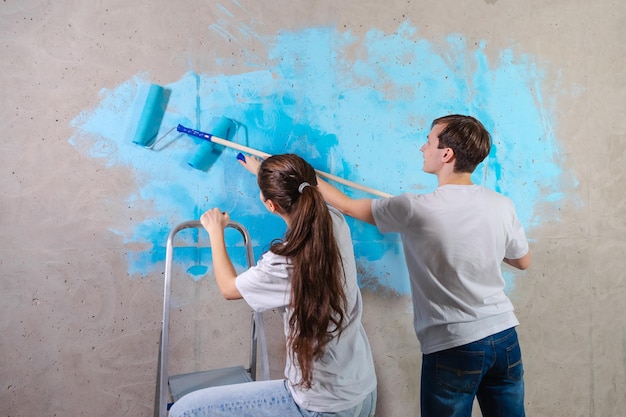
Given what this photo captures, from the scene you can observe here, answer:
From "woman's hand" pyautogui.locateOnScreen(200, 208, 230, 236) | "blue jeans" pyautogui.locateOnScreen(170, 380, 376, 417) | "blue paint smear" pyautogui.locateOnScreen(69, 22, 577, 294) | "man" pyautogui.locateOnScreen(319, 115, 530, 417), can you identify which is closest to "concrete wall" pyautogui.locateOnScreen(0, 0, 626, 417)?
"blue paint smear" pyautogui.locateOnScreen(69, 22, 577, 294)

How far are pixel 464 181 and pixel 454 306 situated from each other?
372 millimetres

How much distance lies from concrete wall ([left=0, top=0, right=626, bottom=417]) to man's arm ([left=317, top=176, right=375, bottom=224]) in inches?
6.9

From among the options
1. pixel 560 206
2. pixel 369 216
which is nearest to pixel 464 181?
pixel 369 216

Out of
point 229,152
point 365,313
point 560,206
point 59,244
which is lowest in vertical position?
point 365,313

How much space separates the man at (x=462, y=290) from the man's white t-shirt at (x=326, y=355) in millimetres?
292

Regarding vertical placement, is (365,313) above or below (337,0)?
below

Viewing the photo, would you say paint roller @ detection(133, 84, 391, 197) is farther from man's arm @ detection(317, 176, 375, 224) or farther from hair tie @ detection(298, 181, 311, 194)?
hair tie @ detection(298, 181, 311, 194)

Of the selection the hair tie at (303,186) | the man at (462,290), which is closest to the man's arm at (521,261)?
the man at (462,290)

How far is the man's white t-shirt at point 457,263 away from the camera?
1.39 meters

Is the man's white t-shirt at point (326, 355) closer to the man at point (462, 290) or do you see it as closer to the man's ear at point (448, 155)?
the man at point (462, 290)

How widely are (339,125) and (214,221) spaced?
66 centimetres

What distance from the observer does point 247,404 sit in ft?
3.89

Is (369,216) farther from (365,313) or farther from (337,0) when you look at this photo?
(337,0)

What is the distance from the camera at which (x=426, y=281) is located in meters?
1.43
